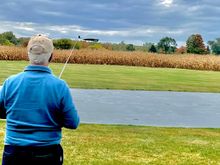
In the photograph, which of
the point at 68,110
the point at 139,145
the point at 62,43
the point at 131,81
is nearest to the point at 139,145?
the point at 139,145

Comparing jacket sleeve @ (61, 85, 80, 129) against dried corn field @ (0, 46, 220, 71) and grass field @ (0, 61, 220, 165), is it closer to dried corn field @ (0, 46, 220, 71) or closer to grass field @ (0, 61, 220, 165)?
grass field @ (0, 61, 220, 165)

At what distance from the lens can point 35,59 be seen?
259cm

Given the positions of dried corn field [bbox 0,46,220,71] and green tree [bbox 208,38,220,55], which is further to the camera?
green tree [bbox 208,38,220,55]

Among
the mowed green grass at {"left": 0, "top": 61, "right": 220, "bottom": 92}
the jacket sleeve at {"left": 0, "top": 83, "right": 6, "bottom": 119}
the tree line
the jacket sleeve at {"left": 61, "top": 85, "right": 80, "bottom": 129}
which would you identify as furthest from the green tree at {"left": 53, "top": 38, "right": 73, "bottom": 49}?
the tree line

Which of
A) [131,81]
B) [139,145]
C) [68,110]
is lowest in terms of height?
[139,145]

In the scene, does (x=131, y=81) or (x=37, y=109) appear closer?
(x=37, y=109)

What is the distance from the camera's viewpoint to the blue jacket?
258cm

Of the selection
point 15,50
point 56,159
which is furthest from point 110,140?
point 15,50

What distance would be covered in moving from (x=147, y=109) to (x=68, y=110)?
23.0ft

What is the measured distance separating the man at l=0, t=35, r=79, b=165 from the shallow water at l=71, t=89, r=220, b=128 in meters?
5.14

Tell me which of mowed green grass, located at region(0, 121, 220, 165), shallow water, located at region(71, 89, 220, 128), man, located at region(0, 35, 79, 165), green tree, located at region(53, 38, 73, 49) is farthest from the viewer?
shallow water, located at region(71, 89, 220, 128)

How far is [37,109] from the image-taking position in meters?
2.60

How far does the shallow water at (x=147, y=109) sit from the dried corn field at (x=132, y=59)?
66.9 ft

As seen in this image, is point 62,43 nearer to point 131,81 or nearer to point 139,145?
point 139,145
